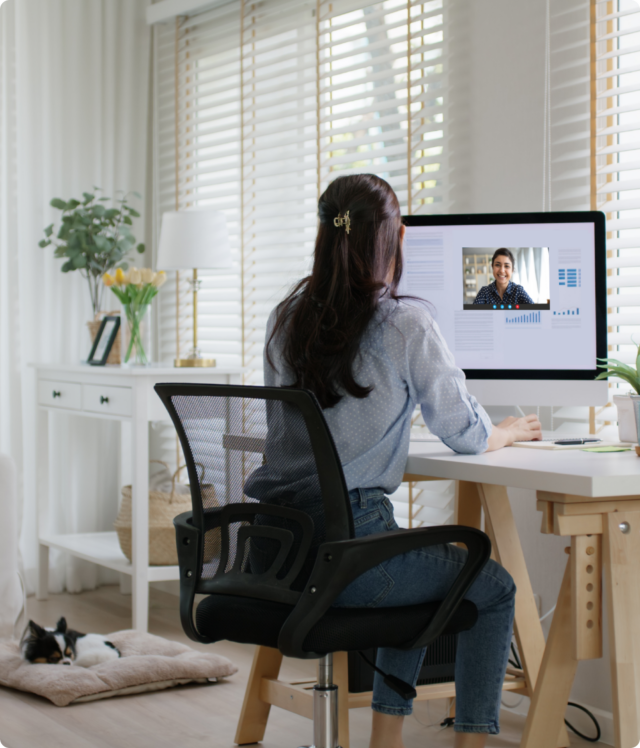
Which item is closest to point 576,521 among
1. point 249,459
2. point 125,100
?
point 249,459

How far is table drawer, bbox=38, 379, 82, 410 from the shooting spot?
329 centimetres

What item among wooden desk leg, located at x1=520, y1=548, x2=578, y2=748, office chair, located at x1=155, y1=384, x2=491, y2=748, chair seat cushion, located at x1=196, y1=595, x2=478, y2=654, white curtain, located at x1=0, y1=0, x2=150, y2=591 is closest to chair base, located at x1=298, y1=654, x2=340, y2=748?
office chair, located at x1=155, y1=384, x2=491, y2=748

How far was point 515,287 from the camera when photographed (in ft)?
7.06

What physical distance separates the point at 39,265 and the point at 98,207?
1.18ft

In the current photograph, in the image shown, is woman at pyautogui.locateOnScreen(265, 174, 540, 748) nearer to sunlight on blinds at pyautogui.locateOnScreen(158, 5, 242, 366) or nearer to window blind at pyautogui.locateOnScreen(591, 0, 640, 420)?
window blind at pyautogui.locateOnScreen(591, 0, 640, 420)

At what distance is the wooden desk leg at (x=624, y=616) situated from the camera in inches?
62.9

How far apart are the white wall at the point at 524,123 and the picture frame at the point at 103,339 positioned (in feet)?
4.26

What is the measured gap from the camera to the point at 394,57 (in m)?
2.85

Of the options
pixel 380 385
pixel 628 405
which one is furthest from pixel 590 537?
pixel 380 385

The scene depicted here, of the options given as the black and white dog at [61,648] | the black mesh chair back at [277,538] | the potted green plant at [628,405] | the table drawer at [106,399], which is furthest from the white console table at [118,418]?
the potted green plant at [628,405]

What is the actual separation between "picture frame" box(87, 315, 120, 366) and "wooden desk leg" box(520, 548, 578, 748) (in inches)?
77.8

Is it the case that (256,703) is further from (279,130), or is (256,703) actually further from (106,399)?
(279,130)

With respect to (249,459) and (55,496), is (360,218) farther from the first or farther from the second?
(55,496)

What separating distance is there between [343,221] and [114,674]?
1.48 metres
